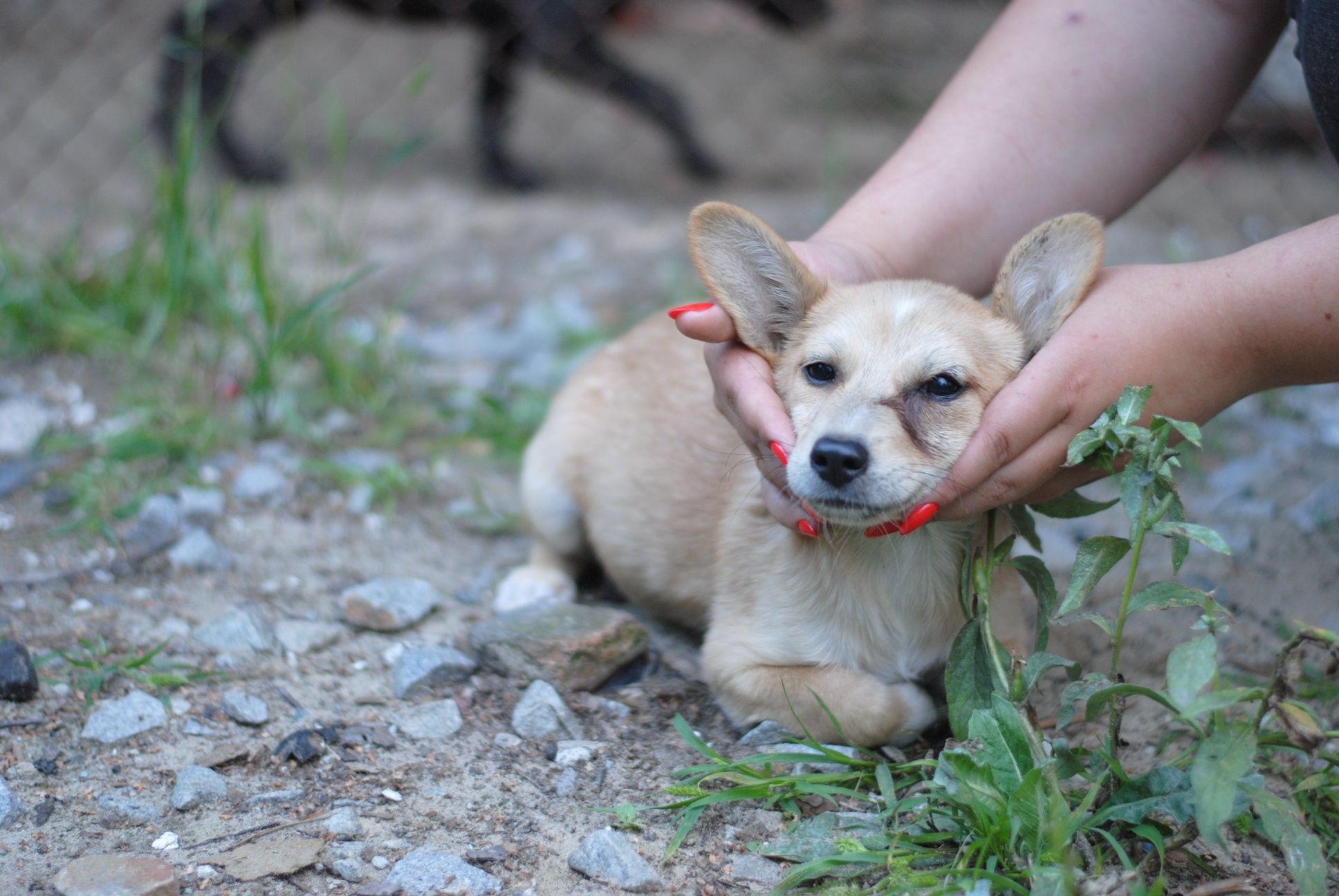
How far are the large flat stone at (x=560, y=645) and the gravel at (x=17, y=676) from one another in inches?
36.1

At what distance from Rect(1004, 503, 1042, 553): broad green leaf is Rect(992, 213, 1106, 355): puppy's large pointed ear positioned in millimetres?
352

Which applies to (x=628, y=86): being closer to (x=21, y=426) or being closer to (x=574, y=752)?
(x=21, y=426)

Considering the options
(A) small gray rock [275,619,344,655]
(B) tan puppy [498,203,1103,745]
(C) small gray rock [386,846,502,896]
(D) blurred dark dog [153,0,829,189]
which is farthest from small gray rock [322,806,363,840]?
(D) blurred dark dog [153,0,829,189]

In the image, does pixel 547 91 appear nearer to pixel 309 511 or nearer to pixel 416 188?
pixel 416 188

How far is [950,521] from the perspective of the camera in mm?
2398

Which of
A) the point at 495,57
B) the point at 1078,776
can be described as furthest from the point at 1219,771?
the point at 495,57

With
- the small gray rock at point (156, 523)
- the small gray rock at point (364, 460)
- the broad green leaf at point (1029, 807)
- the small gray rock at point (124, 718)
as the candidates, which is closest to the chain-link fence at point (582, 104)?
the small gray rock at point (364, 460)

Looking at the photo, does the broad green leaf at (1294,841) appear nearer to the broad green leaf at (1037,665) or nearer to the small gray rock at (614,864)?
the broad green leaf at (1037,665)

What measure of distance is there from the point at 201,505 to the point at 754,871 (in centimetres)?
215

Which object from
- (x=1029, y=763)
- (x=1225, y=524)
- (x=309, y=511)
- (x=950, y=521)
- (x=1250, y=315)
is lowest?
(x=309, y=511)

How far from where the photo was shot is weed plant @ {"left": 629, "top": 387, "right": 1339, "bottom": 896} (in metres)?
1.70

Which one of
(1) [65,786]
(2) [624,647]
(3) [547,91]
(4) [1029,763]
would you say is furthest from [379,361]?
(3) [547,91]

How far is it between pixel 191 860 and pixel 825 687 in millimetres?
1257

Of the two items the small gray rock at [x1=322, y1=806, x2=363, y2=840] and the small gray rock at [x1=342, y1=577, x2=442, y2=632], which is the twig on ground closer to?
the small gray rock at [x1=342, y1=577, x2=442, y2=632]
